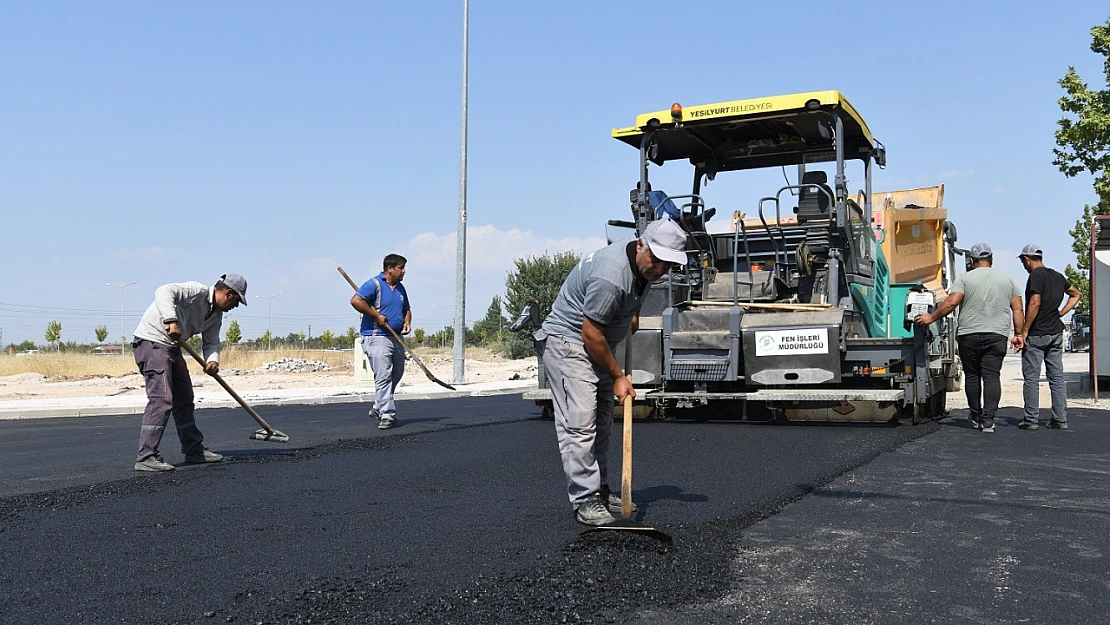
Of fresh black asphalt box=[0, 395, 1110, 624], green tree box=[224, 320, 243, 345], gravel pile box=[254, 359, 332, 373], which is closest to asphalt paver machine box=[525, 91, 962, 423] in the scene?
fresh black asphalt box=[0, 395, 1110, 624]

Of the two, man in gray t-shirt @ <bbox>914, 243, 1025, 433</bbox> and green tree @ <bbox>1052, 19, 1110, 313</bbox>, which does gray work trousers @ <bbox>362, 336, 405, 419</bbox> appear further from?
green tree @ <bbox>1052, 19, 1110, 313</bbox>

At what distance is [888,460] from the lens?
6691 mm

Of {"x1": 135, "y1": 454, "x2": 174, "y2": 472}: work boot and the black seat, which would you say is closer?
{"x1": 135, "y1": 454, "x2": 174, "y2": 472}: work boot

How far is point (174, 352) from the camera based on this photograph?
6699 mm

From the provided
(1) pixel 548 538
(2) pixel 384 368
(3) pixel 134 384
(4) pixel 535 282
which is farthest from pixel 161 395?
(4) pixel 535 282

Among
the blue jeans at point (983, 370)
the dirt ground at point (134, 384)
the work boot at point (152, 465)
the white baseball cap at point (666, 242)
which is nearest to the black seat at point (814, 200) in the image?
the blue jeans at point (983, 370)

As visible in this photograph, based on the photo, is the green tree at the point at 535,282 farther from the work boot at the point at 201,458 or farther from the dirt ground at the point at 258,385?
the work boot at the point at 201,458

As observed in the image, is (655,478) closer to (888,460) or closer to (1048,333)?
(888,460)

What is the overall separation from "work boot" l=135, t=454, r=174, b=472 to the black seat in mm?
5780

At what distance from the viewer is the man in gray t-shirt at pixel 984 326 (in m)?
8.62

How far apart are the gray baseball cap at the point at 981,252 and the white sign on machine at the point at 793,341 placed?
1.73 metres

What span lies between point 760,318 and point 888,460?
2371 mm

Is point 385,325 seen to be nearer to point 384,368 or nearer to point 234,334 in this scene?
point 384,368

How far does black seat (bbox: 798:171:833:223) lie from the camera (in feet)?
30.0
